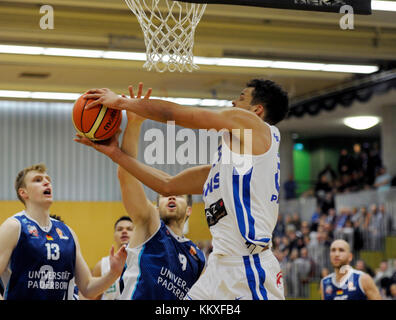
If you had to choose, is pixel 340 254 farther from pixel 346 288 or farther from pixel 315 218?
pixel 315 218

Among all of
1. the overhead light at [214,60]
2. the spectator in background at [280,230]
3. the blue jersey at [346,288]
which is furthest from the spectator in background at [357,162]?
the blue jersey at [346,288]

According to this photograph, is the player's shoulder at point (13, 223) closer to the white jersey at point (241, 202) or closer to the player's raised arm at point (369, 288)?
the white jersey at point (241, 202)

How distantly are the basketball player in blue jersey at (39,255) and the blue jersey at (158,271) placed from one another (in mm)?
167

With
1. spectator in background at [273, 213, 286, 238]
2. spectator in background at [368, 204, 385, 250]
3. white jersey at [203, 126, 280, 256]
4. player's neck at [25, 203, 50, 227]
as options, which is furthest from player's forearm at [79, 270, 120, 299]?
spectator in background at [273, 213, 286, 238]

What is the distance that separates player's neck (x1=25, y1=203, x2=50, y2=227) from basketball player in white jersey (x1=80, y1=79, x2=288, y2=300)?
1.33 meters

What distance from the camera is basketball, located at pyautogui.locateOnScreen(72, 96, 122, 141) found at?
3898 mm

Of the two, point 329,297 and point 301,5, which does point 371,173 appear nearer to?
point 329,297

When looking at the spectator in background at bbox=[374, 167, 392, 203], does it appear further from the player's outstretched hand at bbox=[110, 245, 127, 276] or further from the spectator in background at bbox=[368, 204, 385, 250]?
the player's outstretched hand at bbox=[110, 245, 127, 276]

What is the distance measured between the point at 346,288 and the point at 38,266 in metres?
3.96

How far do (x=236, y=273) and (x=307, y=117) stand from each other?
13744mm

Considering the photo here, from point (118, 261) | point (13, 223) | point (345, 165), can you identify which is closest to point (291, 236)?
point (345, 165)

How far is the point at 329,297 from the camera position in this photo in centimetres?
760

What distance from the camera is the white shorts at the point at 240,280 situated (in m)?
3.63
